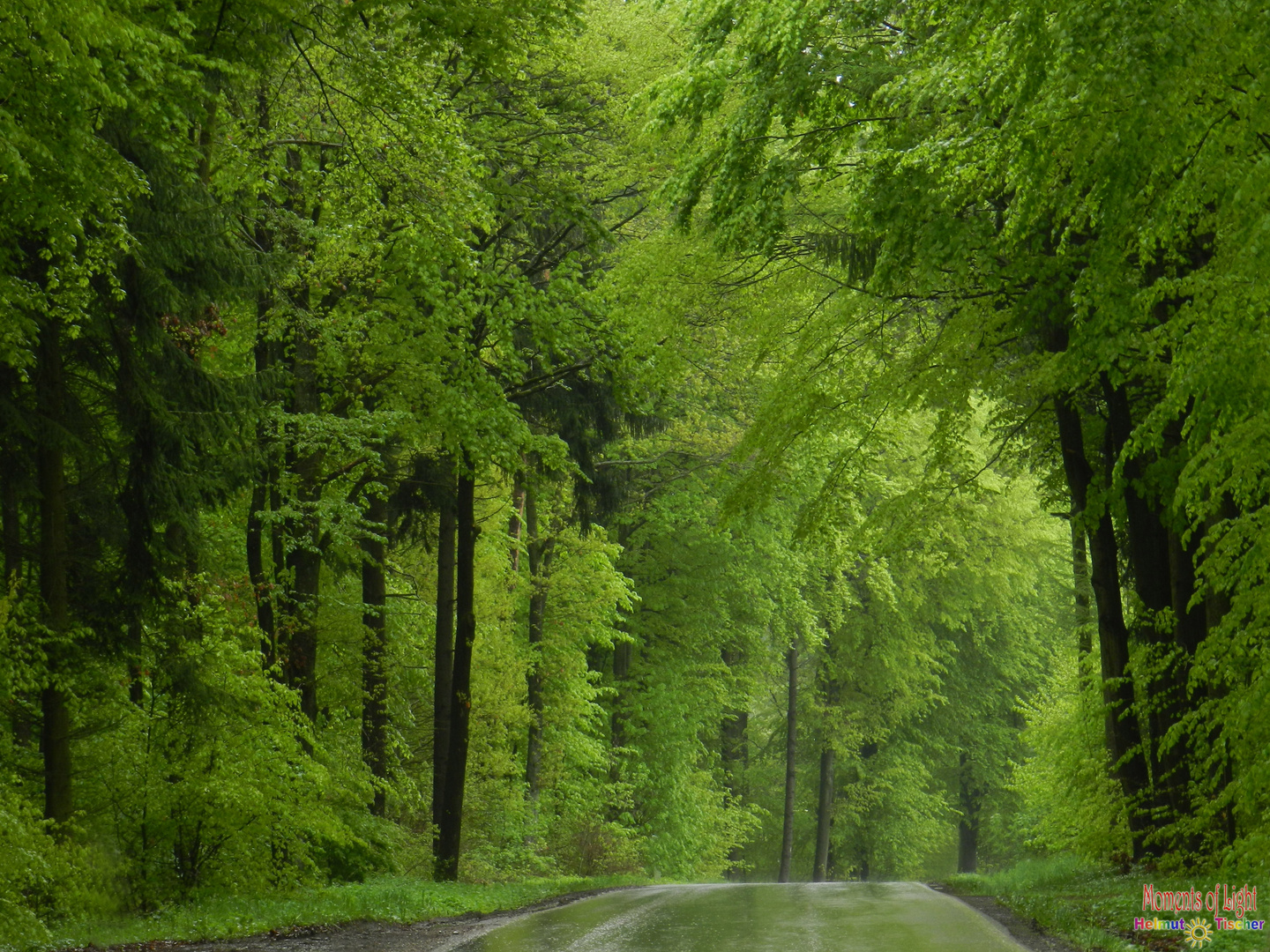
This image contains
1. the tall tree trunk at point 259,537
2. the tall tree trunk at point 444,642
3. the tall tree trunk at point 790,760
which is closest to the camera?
the tall tree trunk at point 259,537

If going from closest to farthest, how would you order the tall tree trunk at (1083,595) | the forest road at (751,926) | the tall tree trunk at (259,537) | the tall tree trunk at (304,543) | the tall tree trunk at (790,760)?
the forest road at (751,926) < the tall tree trunk at (259,537) < the tall tree trunk at (304,543) < the tall tree trunk at (1083,595) < the tall tree trunk at (790,760)

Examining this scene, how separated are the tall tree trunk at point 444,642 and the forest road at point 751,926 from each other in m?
4.98

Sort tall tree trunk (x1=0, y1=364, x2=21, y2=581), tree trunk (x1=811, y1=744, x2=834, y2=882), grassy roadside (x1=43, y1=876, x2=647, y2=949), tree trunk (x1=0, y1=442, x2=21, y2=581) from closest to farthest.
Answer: grassy roadside (x1=43, y1=876, x2=647, y2=949), tall tree trunk (x1=0, y1=364, x2=21, y2=581), tree trunk (x1=0, y1=442, x2=21, y2=581), tree trunk (x1=811, y1=744, x2=834, y2=882)

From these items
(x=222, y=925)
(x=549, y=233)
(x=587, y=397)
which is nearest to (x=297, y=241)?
(x=549, y=233)

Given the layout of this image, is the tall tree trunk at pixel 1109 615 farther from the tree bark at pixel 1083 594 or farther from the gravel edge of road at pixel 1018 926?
the tree bark at pixel 1083 594

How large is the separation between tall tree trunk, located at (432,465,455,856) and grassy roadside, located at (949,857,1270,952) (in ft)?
27.5

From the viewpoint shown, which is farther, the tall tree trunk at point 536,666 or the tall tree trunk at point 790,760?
the tall tree trunk at point 790,760

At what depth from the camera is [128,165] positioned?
8.77 metres

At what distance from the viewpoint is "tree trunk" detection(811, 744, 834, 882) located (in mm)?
36125

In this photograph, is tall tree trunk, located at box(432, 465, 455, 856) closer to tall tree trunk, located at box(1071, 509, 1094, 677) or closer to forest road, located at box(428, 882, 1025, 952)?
forest road, located at box(428, 882, 1025, 952)

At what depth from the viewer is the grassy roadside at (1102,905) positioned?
776 centimetres

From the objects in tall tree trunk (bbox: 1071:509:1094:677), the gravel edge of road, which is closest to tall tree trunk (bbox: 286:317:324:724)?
the gravel edge of road

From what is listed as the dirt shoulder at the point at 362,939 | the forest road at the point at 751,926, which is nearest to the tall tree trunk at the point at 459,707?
the forest road at the point at 751,926

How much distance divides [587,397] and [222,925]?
11.1 metres
